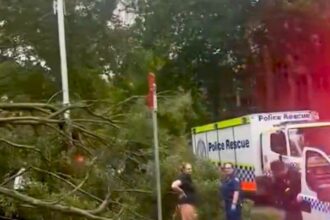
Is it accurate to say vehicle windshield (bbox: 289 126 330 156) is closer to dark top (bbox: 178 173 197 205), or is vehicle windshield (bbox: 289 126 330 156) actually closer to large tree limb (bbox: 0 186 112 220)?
dark top (bbox: 178 173 197 205)

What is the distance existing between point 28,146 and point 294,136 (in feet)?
7.38

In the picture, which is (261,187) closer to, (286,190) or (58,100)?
(286,190)

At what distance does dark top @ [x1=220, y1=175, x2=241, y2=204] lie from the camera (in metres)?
5.42

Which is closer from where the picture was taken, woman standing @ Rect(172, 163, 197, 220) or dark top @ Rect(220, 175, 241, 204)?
dark top @ Rect(220, 175, 241, 204)

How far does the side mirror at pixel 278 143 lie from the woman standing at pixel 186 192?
0.94 m

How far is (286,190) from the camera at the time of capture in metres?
4.98

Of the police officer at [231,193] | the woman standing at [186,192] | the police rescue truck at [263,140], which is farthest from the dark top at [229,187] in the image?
the woman standing at [186,192]

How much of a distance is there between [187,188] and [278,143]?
1047mm

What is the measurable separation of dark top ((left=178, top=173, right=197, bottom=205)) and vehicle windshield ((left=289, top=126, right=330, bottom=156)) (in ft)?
3.56

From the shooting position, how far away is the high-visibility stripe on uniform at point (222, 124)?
5289 mm

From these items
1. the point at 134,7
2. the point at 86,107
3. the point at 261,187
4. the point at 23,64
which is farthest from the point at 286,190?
the point at 23,64

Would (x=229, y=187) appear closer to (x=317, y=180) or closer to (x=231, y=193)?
(x=231, y=193)

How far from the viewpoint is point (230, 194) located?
5.50 metres

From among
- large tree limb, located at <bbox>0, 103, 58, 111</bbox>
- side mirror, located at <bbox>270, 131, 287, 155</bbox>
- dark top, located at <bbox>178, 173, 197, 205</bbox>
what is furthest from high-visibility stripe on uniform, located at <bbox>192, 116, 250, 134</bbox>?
large tree limb, located at <bbox>0, 103, 58, 111</bbox>
